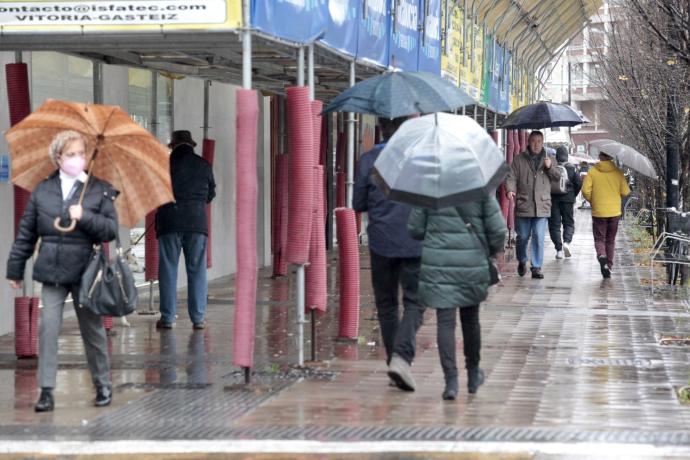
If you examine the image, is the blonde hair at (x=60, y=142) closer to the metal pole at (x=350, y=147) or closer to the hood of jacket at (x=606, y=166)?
the metal pole at (x=350, y=147)

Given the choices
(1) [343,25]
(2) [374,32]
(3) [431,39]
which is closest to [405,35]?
(2) [374,32]

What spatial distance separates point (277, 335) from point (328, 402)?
370cm

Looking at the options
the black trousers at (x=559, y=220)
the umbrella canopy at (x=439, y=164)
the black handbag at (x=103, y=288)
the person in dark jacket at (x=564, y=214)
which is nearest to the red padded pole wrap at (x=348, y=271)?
the umbrella canopy at (x=439, y=164)

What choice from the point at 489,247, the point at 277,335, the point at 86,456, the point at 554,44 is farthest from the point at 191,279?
the point at 554,44

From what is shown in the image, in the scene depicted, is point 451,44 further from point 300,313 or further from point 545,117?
point 300,313

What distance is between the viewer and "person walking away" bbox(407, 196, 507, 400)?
366 inches

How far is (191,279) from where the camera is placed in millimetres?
13297

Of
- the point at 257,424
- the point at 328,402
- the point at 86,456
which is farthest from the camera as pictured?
the point at 328,402

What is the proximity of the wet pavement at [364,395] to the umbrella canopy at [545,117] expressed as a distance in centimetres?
653

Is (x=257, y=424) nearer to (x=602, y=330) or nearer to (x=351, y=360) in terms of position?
(x=351, y=360)

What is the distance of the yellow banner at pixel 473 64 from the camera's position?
70.9ft

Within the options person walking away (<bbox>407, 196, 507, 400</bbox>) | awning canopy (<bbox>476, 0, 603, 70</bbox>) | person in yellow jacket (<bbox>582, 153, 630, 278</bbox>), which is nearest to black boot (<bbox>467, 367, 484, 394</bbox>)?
person walking away (<bbox>407, 196, 507, 400</bbox>)

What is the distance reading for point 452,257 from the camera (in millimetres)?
9305

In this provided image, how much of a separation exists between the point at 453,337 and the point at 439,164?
109 centimetres
